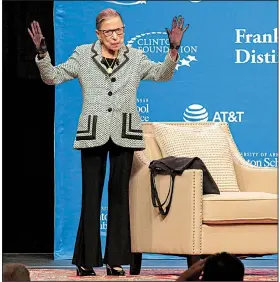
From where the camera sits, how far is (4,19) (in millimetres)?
7645

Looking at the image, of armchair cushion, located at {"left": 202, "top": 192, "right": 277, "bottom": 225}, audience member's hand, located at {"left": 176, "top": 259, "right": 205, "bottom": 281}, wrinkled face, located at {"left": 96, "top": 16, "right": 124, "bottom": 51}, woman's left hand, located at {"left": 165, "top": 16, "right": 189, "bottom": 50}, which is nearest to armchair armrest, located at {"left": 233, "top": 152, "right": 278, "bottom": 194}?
armchair cushion, located at {"left": 202, "top": 192, "right": 277, "bottom": 225}

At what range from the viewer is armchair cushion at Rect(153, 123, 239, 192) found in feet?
20.4

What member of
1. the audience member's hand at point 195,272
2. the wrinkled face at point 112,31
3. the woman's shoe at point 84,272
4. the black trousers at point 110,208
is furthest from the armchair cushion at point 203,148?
the audience member's hand at point 195,272

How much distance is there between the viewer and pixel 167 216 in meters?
5.87

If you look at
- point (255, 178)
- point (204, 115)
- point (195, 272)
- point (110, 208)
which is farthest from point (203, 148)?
point (195, 272)

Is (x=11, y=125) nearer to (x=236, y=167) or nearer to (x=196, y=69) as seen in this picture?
(x=196, y=69)

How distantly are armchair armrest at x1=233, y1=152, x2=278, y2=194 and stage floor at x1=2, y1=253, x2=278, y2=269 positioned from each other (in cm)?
65

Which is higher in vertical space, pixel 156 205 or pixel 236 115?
pixel 236 115

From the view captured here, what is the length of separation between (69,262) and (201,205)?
1.87 m

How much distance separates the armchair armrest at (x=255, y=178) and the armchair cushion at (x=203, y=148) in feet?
0.28

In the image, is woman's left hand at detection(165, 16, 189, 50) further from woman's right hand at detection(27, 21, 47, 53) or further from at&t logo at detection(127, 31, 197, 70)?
at&t logo at detection(127, 31, 197, 70)

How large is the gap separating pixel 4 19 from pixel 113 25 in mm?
2164

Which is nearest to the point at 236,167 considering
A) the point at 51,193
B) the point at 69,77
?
the point at 69,77

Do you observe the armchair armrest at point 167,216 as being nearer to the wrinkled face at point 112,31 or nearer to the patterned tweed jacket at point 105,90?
the patterned tweed jacket at point 105,90
